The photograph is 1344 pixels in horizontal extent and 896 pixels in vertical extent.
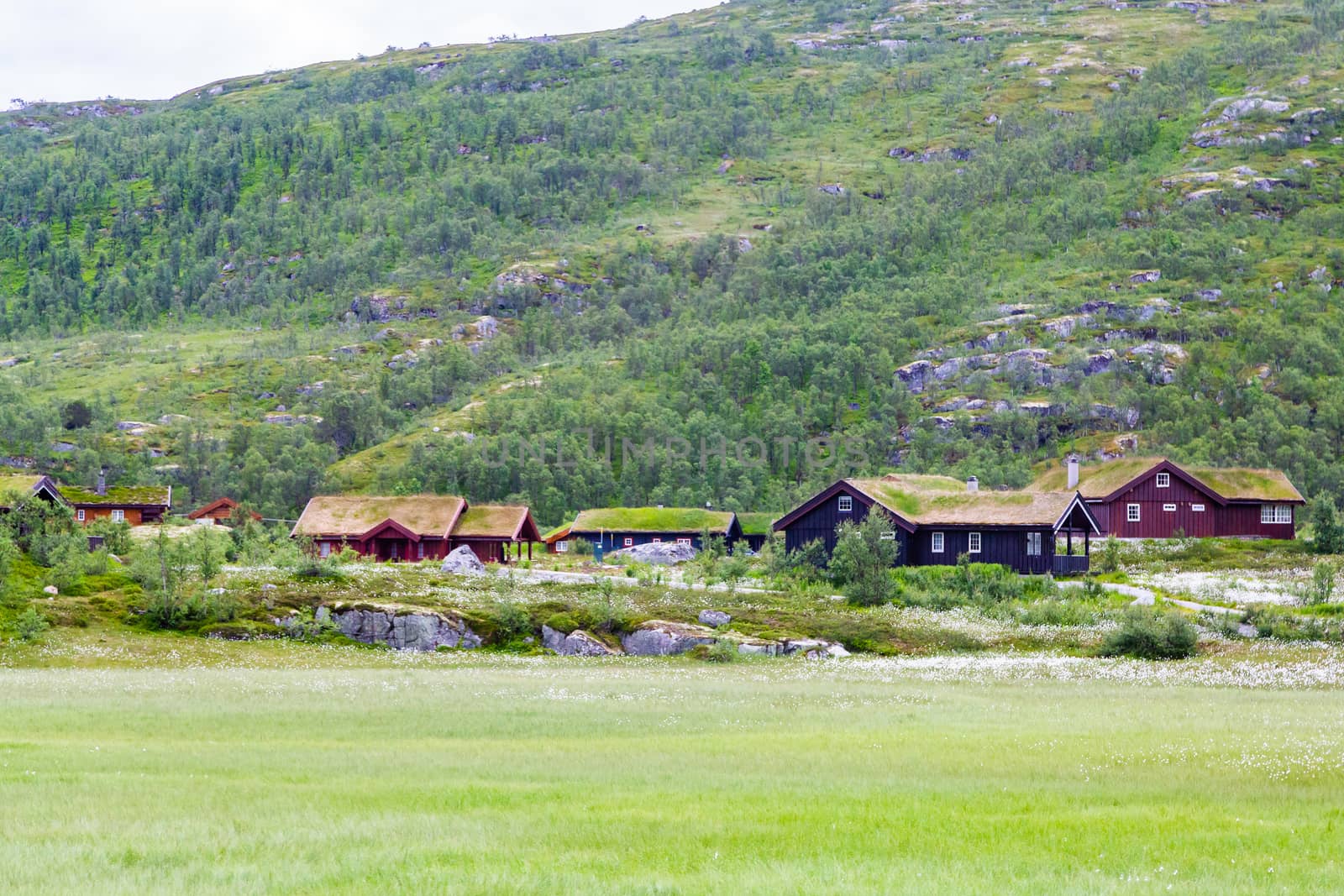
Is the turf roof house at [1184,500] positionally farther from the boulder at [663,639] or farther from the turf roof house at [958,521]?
the boulder at [663,639]

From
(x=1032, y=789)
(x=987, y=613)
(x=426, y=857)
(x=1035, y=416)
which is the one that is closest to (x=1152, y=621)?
(x=987, y=613)

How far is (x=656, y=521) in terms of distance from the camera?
114 m

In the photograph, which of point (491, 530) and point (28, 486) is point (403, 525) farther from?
point (28, 486)

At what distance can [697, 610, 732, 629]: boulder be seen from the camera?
52938 millimetres

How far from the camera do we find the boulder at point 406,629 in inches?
1992

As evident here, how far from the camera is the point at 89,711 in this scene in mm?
29047

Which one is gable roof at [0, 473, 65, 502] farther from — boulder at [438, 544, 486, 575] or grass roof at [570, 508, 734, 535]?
grass roof at [570, 508, 734, 535]

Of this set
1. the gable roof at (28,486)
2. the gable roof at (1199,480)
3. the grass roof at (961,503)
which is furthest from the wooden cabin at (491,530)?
the gable roof at (1199,480)

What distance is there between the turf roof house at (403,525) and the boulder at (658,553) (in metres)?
9.31

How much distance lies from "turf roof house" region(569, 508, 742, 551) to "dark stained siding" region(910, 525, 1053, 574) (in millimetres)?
33228

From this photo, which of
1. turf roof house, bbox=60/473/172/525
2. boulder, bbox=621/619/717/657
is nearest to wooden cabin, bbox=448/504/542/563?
turf roof house, bbox=60/473/172/525

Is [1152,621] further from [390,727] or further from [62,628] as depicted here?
[62,628]

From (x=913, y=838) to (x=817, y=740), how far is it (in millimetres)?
9197

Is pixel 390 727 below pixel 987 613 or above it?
above
